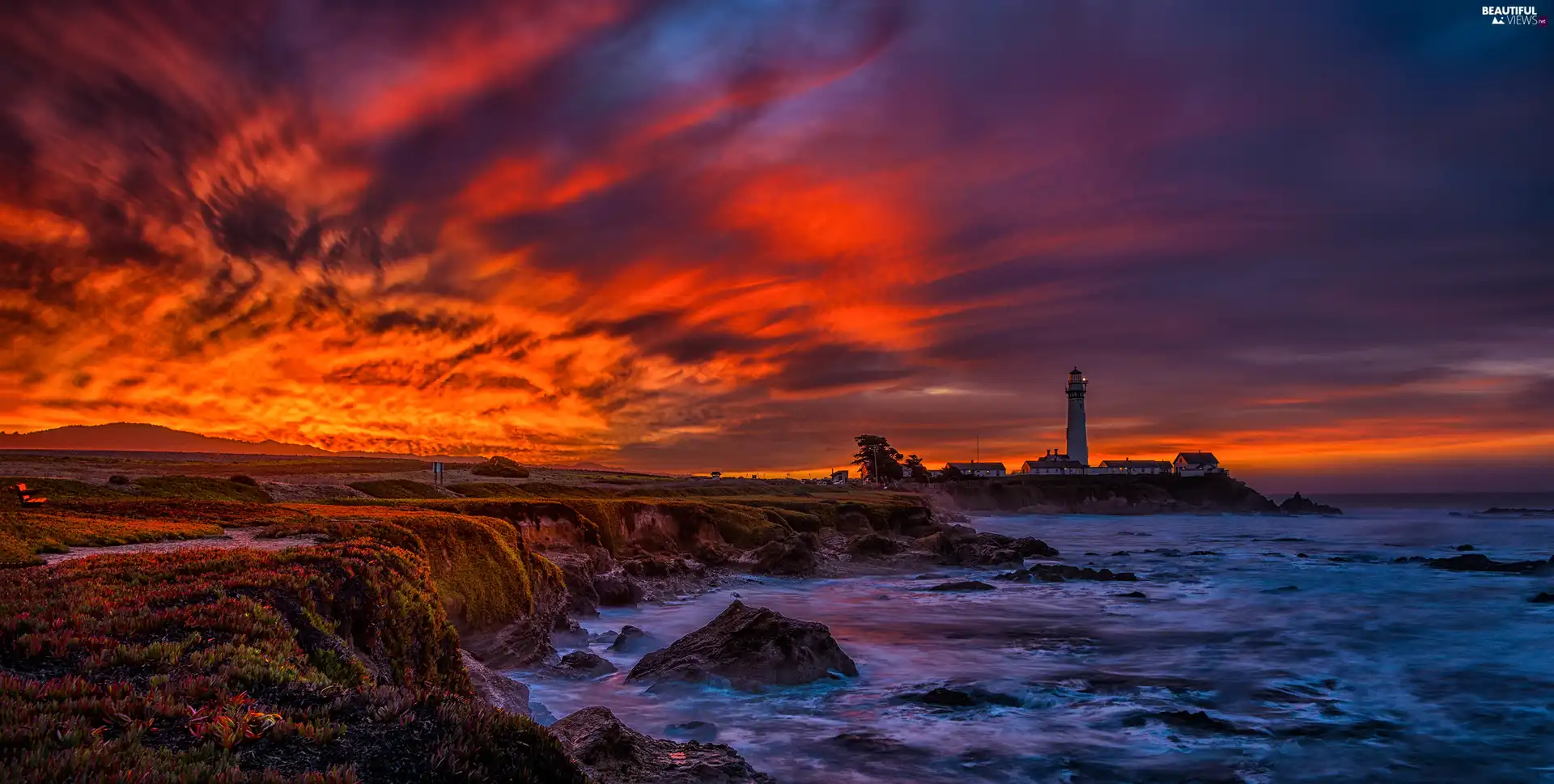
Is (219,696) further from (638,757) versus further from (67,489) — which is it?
(67,489)

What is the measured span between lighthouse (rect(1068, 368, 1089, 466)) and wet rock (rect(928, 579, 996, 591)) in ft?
367

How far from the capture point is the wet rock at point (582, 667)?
18.8 m

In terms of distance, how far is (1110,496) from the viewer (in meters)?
141

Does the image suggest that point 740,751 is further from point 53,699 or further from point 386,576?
point 53,699

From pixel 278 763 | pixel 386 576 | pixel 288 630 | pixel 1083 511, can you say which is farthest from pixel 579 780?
pixel 1083 511

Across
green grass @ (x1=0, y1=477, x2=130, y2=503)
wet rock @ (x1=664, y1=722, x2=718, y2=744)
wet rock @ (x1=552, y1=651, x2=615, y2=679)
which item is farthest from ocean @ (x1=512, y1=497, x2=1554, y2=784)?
green grass @ (x1=0, y1=477, x2=130, y2=503)

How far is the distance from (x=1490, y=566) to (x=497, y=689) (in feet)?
200

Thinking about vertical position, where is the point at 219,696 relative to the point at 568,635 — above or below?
above

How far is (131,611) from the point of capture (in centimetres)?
841

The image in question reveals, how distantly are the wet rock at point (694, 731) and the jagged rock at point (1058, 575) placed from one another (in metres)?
29.2

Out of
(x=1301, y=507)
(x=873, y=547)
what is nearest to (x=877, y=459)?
(x=1301, y=507)

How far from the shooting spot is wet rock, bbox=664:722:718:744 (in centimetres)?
1492

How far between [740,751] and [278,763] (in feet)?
32.9

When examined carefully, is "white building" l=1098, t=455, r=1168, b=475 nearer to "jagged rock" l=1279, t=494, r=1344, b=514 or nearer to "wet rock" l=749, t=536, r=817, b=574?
"jagged rock" l=1279, t=494, r=1344, b=514
